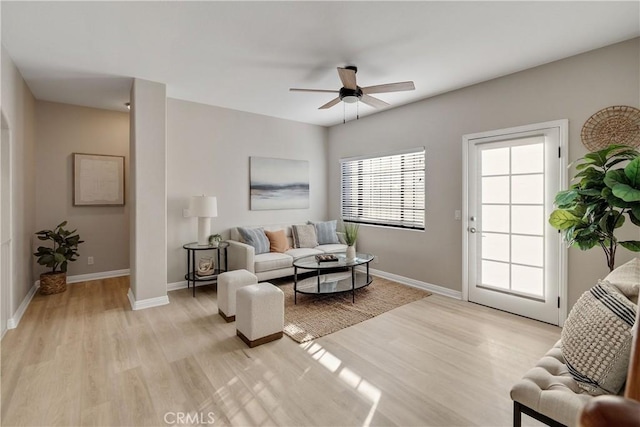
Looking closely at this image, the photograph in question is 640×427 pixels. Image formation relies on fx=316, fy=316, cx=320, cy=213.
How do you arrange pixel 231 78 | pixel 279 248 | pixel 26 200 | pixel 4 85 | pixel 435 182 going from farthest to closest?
pixel 279 248 → pixel 435 182 → pixel 26 200 → pixel 231 78 → pixel 4 85

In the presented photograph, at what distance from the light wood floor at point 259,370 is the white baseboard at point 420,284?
57cm

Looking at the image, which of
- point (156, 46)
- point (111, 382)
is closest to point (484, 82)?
point (156, 46)

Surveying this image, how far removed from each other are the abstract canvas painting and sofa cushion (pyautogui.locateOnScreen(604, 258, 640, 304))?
14.5 ft

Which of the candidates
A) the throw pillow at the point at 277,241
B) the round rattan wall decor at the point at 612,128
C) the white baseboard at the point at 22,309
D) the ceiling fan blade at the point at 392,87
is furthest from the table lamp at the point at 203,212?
the round rattan wall decor at the point at 612,128

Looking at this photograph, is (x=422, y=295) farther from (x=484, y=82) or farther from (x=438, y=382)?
(x=484, y=82)

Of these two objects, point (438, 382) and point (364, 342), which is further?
point (364, 342)

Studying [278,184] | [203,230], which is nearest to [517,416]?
[203,230]

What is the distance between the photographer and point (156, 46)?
2.91 meters

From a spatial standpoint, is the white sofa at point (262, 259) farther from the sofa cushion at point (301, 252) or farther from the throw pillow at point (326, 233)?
the throw pillow at point (326, 233)

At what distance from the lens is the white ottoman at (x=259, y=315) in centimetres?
275

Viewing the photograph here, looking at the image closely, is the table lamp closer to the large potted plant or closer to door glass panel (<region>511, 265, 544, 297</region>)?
the large potted plant

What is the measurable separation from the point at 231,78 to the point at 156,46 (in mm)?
904

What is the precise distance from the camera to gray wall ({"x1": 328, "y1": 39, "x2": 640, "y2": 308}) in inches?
116

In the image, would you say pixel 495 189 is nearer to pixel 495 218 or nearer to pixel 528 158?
pixel 495 218
